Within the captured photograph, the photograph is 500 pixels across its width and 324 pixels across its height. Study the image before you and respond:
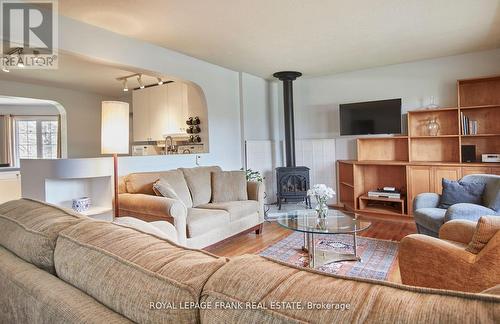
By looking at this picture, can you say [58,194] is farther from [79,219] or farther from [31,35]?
[79,219]

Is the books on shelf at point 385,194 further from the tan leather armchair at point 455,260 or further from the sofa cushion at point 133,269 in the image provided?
the sofa cushion at point 133,269

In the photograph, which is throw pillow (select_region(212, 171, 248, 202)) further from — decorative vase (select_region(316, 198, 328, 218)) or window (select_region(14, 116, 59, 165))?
window (select_region(14, 116, 59, 165))

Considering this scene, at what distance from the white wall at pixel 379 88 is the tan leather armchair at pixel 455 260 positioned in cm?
345

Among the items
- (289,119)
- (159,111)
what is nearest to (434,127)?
(289,119)

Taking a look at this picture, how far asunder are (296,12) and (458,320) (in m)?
3.09

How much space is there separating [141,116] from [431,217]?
5227 millimetres

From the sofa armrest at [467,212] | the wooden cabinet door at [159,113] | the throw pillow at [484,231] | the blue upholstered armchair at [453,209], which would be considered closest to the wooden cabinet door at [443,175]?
the blue upholstered armchair at [453,209]

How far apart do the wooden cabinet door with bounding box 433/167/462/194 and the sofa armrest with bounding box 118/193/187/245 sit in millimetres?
3556

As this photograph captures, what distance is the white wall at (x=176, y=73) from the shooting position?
314 cm

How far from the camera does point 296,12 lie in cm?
302

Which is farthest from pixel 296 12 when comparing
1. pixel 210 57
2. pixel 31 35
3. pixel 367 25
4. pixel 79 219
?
pixel 79 219

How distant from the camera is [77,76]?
5293 millimetres

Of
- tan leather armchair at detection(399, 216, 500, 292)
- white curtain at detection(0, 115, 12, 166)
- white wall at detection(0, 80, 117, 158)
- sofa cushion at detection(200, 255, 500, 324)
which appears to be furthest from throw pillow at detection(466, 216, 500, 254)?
white curtain at detection(0, 115, 12, 166)

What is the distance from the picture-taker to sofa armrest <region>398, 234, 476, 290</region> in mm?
1659
